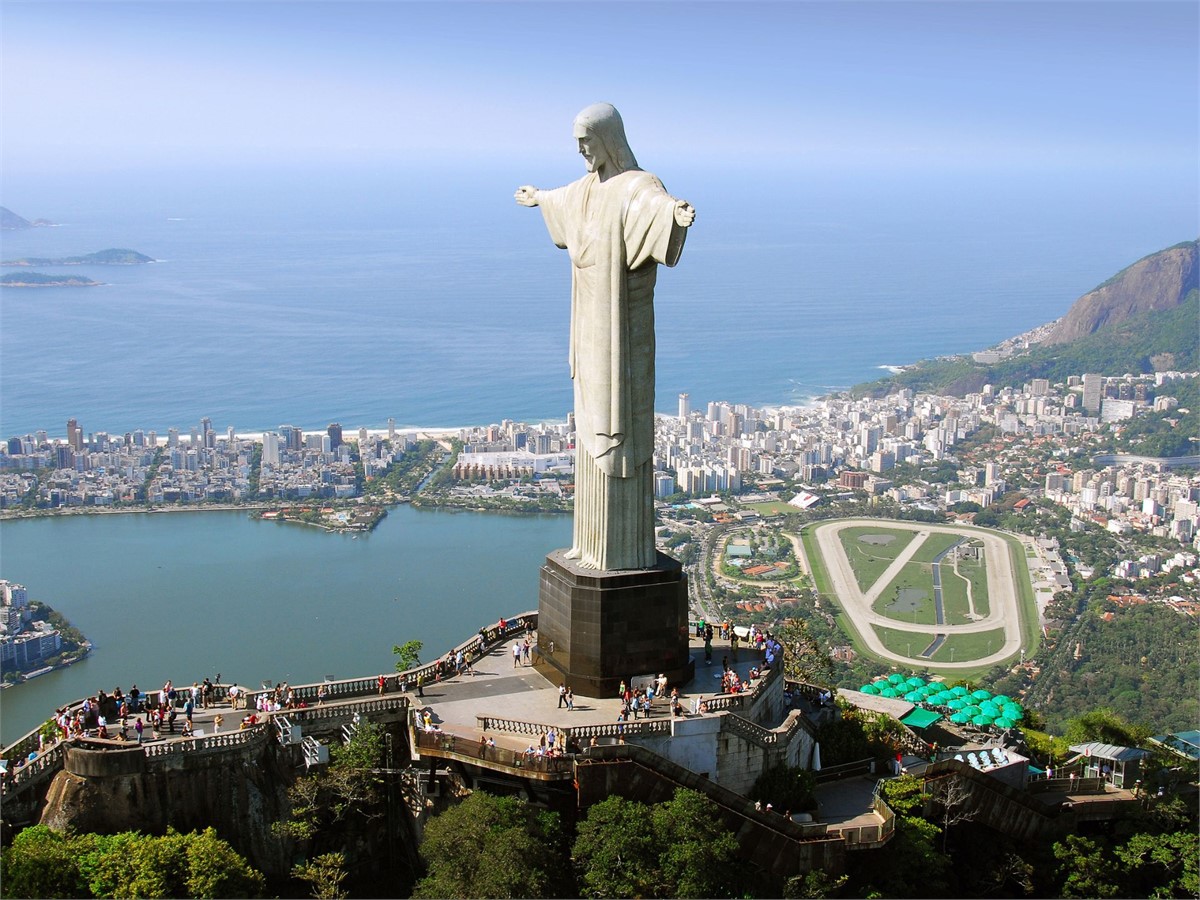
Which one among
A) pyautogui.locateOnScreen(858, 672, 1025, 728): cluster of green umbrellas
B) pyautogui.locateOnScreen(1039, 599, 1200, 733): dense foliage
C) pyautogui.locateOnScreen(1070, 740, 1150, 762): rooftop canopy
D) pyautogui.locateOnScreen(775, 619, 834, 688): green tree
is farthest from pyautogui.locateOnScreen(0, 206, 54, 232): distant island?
pyautogui.locateOnScreen(1070, 740, 1150, 762): rooftop canopy

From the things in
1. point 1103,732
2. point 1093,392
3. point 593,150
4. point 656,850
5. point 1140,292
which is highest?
point 1140,292

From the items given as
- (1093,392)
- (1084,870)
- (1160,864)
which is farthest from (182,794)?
(1093,392)

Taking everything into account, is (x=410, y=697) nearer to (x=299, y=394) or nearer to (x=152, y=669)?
(x=152, y=669)

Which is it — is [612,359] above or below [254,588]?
above

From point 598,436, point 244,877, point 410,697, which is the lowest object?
point 244,877

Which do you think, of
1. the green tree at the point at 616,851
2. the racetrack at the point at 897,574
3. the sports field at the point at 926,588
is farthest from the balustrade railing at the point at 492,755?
the sports field at the point at 926,588

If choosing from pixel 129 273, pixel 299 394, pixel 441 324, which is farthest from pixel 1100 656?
pixel 129 273

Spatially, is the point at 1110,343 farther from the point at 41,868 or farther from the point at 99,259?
the point at 41,868

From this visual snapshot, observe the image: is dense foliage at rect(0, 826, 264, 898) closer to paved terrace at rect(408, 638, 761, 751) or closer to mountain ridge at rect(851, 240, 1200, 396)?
paved terrace at rect(408, 638, 761, 751)
